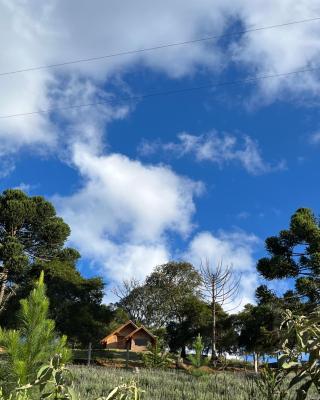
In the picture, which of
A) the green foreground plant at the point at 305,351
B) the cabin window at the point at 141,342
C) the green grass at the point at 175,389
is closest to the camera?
the green foreground plant at the point at 305,351

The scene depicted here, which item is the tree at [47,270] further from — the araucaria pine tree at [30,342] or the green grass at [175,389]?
the araucaria pine tree at [30,342]

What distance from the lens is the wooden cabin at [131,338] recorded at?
1398 inches

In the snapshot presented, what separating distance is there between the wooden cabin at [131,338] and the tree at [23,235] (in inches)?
313

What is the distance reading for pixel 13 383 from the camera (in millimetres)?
4906

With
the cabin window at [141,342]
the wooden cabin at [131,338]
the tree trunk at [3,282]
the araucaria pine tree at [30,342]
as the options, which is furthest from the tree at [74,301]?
the araucaria pine tree at [30,342]

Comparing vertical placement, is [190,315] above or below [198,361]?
above

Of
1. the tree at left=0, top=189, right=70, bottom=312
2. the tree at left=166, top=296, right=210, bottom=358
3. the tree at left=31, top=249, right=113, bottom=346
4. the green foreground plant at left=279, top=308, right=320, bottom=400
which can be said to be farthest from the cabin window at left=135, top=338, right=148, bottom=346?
the green foreground plant at left=279, top=308, right=320, bottom=400

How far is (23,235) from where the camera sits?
100 ft

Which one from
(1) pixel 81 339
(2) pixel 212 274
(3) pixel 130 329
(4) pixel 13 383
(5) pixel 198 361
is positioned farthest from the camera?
(3) pixel 130 329

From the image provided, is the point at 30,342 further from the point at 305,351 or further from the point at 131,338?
the point at 131,338

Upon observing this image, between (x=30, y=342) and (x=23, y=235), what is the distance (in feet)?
85.9

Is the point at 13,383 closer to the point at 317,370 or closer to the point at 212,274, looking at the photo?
the point at 317,370

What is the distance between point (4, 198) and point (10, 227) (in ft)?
6.16

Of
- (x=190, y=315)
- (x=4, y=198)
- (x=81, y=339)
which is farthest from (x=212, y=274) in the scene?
(x=4, y=198)
